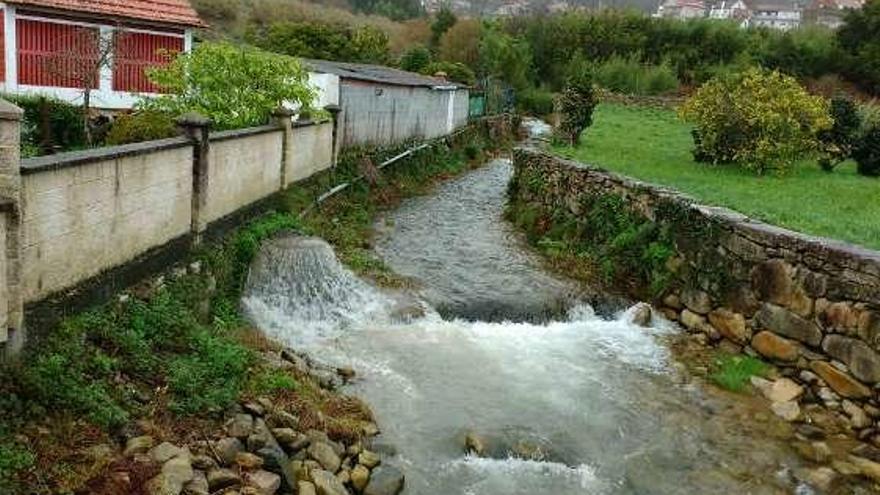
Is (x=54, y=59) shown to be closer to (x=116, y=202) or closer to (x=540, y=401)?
(x=116, y=202)

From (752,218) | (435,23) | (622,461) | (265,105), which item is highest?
(435,23)

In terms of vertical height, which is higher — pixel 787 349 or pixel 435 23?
pixel 435 23

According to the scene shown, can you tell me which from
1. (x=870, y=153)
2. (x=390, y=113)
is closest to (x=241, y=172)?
(x=390, y=113)

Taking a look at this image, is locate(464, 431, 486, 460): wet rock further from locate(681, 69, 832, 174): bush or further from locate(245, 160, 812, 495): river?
locate(681, 69, 832, 174): bush

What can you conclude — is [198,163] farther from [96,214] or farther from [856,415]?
[856,415]

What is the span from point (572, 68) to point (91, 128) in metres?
40.2

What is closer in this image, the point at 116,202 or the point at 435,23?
the point at 116,202

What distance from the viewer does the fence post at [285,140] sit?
13.6 m

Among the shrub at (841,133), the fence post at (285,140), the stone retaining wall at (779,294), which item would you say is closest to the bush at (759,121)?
the shrub at (841,133)

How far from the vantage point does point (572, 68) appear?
5100cm

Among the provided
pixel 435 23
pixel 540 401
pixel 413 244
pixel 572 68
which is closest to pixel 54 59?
pixel 413 244

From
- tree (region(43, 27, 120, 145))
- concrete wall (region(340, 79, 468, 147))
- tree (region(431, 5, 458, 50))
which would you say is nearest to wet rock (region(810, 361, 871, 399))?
concrete wall (region(340, 79, 468, 147))

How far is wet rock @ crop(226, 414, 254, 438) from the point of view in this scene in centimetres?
670

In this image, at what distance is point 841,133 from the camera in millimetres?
20312
